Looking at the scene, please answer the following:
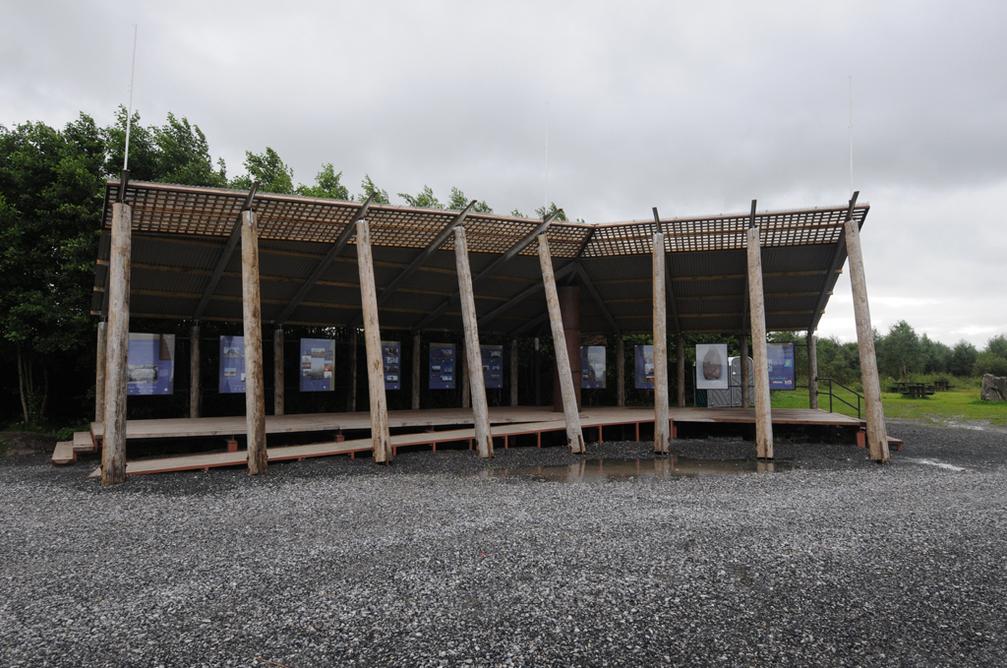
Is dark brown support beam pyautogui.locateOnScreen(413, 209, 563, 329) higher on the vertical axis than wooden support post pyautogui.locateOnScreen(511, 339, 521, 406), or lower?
higher

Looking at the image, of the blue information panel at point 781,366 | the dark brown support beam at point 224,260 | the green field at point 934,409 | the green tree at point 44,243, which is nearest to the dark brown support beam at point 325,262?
the dark brown support beam at point 224,260

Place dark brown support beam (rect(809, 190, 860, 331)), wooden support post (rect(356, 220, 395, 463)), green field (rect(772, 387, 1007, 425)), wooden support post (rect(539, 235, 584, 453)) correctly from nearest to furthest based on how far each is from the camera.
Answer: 1. wooden support post (rect(356, 220, 395, 463))
2. dark brown support beam (rect(809, 190, 860, 331))
3. wooden support post (rect(539, 235, 584, 453))
4. green field (rect(772, 387, 1007, 425))

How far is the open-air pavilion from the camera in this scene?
31.3 ft

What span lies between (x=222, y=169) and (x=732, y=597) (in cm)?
2146

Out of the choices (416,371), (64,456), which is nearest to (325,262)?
(64,456)

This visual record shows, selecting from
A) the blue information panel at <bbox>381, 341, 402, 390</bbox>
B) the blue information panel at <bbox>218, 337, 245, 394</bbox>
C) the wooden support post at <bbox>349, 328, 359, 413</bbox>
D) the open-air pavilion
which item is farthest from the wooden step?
the blue information panel at <bbox>381, 341, 402, 390</bbox>

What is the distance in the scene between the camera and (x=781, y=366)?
16.9 metres

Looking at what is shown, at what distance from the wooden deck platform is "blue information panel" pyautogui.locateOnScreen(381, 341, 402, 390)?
139cm

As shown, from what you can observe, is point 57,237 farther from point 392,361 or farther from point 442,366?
point 442,366

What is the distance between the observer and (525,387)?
20.8 meters

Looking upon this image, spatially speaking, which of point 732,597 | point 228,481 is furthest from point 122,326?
point 732,597

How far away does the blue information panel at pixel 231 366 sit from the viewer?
14.6 meters

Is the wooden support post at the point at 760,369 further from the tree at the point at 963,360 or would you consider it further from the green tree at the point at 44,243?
the tree at the point at 963,360

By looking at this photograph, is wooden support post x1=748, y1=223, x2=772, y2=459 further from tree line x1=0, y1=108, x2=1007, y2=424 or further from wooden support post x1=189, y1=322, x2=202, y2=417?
wooden support post x1=189, y1=322, x2=202, y2=417
